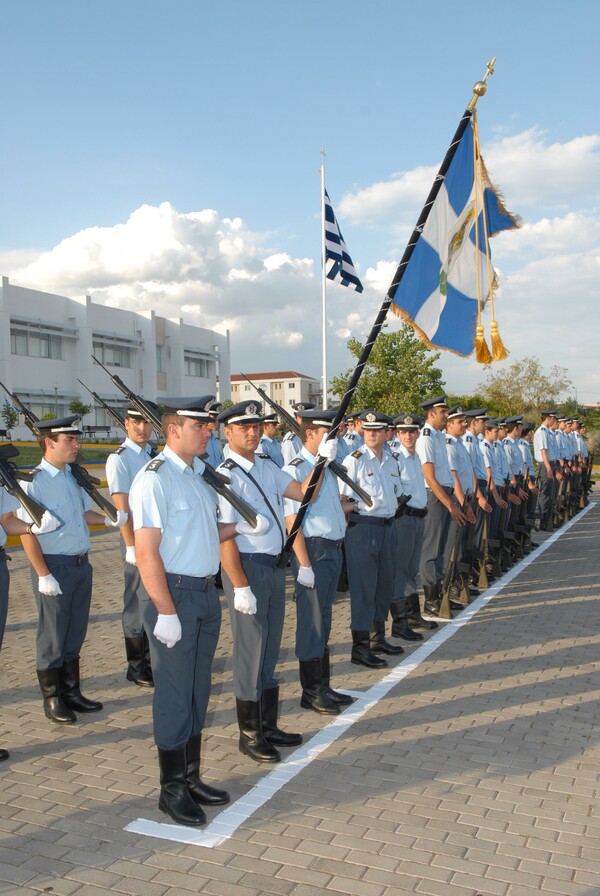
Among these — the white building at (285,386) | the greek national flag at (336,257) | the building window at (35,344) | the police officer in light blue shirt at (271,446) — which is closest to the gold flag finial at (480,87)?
the police officer in light blue shirt at (271,446)

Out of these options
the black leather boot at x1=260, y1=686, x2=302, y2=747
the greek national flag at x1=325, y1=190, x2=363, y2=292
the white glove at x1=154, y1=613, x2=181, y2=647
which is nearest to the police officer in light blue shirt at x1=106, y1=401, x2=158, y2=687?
the black leather boot at x1=260, y1=686, x2=302, y2=747

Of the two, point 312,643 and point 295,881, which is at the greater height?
point 312,643

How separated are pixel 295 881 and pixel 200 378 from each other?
74606 mm

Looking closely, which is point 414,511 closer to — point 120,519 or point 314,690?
point 314,690

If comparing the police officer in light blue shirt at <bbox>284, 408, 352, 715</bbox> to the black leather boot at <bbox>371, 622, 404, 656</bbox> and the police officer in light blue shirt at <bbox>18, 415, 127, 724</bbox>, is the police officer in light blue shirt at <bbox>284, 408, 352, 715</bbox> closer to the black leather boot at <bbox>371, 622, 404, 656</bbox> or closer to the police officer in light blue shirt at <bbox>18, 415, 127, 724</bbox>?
the black leather boot at <bbox>371, 622, 404, 656</bbox>

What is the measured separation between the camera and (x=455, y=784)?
163 inches

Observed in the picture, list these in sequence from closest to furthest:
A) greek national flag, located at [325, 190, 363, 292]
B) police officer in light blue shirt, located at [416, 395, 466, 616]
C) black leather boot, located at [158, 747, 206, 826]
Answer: black leather boot, located at [158, 747, 206, 826] → police officer in light blue shirt, located at [416, 395, 466, 616] → greek national flag, located at [325, 190, 363, 292]

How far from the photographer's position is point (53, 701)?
507 cm

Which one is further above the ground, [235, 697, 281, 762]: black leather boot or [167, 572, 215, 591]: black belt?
[167, 572, 215, 591]: black belt

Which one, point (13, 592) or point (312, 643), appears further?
point (13, 592)

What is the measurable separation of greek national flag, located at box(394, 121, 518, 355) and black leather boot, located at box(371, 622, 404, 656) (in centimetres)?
259

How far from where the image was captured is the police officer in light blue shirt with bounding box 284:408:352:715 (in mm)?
5238

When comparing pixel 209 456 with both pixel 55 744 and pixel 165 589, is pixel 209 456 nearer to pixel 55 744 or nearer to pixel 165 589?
pixel 55 744

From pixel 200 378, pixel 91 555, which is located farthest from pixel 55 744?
pixel 200 378
